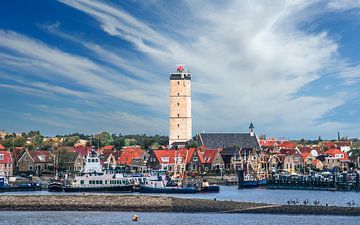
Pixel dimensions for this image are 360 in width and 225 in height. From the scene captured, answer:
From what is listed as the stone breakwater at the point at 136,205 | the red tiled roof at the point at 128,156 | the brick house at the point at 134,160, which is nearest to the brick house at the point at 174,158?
the brick house at the point at 134,160

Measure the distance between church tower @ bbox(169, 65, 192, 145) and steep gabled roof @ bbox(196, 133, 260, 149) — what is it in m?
3.25

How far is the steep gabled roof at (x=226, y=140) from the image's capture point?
128125 mm

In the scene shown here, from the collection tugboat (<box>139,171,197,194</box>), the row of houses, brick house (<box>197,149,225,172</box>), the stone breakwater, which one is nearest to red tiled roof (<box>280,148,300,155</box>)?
the row of houses

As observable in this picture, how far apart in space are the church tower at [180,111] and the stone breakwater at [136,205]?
243 feet

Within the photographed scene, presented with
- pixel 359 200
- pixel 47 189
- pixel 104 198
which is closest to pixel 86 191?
pixel 47 189

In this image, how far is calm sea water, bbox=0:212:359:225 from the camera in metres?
45.2

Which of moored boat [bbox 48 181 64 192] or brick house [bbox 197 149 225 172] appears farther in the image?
brick house [bbox 197 149 225 172]

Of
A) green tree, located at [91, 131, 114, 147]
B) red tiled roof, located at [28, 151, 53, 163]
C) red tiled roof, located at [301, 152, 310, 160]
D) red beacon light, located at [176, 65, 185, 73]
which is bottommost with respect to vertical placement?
red tiled roof, located at [28, 151, 53, 163]

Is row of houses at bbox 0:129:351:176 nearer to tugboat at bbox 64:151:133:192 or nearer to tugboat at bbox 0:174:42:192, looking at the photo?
tugboat at bbox 0:174:42:192

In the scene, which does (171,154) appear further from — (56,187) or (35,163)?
(56,187)

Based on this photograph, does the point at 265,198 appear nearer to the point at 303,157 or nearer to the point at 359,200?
the point at 359,200

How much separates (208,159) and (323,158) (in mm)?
30577

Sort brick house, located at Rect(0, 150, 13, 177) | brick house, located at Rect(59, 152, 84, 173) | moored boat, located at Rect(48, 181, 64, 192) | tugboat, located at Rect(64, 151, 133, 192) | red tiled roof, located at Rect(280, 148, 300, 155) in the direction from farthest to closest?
red tiled roof, located at Rect(280, 148, 300, 155) < brick house, located at Rect(59, 152, 84, 173) < brick house, located at Rect(0, 150, 13, 177) < moored boat, located at Rect(48, 181, 64, 192) < tugboat, located at Rect(64, 151, 133, 192)

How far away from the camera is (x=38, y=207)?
178 feet
